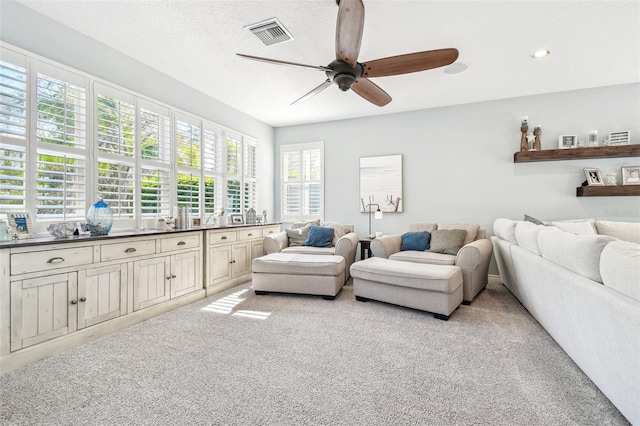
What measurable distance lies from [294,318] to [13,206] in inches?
98.5

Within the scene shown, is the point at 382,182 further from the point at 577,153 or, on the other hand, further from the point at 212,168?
the point at 212,168

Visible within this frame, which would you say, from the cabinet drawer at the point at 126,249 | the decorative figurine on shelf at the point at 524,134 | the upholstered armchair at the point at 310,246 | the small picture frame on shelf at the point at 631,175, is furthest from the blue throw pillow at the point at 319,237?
the small picture frame on shelf at the point at 631,175

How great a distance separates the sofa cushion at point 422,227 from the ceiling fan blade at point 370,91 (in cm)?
208

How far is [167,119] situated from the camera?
3615mm

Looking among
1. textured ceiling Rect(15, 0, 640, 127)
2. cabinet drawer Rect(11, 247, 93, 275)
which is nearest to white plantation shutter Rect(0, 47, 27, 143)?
textured ceiling Rect(15, 0, 640, 127)

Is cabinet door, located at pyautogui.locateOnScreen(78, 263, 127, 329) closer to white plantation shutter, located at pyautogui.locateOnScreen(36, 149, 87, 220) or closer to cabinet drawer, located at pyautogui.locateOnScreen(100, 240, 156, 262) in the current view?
cabinet drawer, located at pyautogui.locateOnScreen(100, 240, 156, 262)

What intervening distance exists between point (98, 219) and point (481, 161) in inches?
196

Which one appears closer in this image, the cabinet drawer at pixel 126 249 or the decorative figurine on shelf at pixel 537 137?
the cabinet drawer at pixel 126 249

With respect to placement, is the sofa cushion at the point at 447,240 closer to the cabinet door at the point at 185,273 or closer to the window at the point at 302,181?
the window at the point at 302,181

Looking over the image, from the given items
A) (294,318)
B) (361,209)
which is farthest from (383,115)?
(294,318)

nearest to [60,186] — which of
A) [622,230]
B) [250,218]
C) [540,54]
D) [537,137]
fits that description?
[250,218]

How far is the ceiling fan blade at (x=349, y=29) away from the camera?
6.00 feet

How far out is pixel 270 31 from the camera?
2.68 m

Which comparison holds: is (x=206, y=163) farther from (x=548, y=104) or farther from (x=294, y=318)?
(x=548, y=104)
